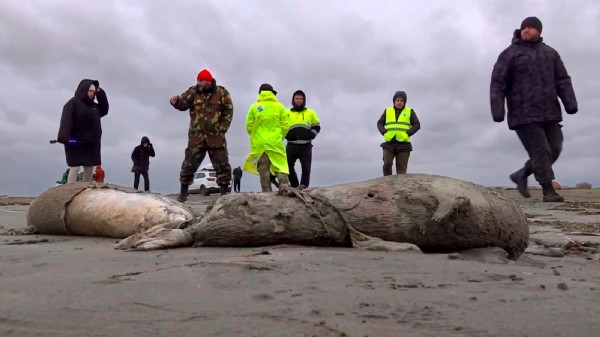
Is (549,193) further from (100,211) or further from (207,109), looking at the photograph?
(100,211)

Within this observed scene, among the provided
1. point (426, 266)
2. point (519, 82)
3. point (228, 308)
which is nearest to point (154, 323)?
point (228, 308)

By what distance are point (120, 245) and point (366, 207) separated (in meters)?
1.53

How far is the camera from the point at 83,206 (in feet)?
16.2

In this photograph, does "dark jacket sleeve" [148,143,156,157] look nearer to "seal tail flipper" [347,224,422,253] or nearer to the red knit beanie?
the red knit beanie

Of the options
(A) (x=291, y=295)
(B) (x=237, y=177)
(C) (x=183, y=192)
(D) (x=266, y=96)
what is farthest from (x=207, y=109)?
(B) (x=237, y=177)

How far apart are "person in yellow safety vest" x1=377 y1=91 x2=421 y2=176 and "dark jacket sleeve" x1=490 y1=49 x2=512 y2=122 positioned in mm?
2028

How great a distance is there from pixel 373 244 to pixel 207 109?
525 centimetres

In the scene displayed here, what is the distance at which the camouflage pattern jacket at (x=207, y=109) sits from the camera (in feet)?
27.1

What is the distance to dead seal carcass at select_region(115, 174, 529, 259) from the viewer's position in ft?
11.8

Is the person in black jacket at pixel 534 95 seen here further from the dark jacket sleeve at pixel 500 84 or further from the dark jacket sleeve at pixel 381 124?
the dark jacket sleeve at pixel 381 124

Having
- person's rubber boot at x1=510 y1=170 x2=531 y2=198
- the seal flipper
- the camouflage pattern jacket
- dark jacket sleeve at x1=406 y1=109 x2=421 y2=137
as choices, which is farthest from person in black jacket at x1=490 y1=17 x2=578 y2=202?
the seal flipper

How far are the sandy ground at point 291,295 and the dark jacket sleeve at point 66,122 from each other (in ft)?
16.1

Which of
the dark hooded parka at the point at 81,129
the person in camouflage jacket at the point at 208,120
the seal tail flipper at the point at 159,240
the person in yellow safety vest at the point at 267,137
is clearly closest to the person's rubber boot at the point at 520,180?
the person in yellow safety vest at the point at 267,137

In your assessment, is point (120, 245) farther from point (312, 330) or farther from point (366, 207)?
point (312, 330)
